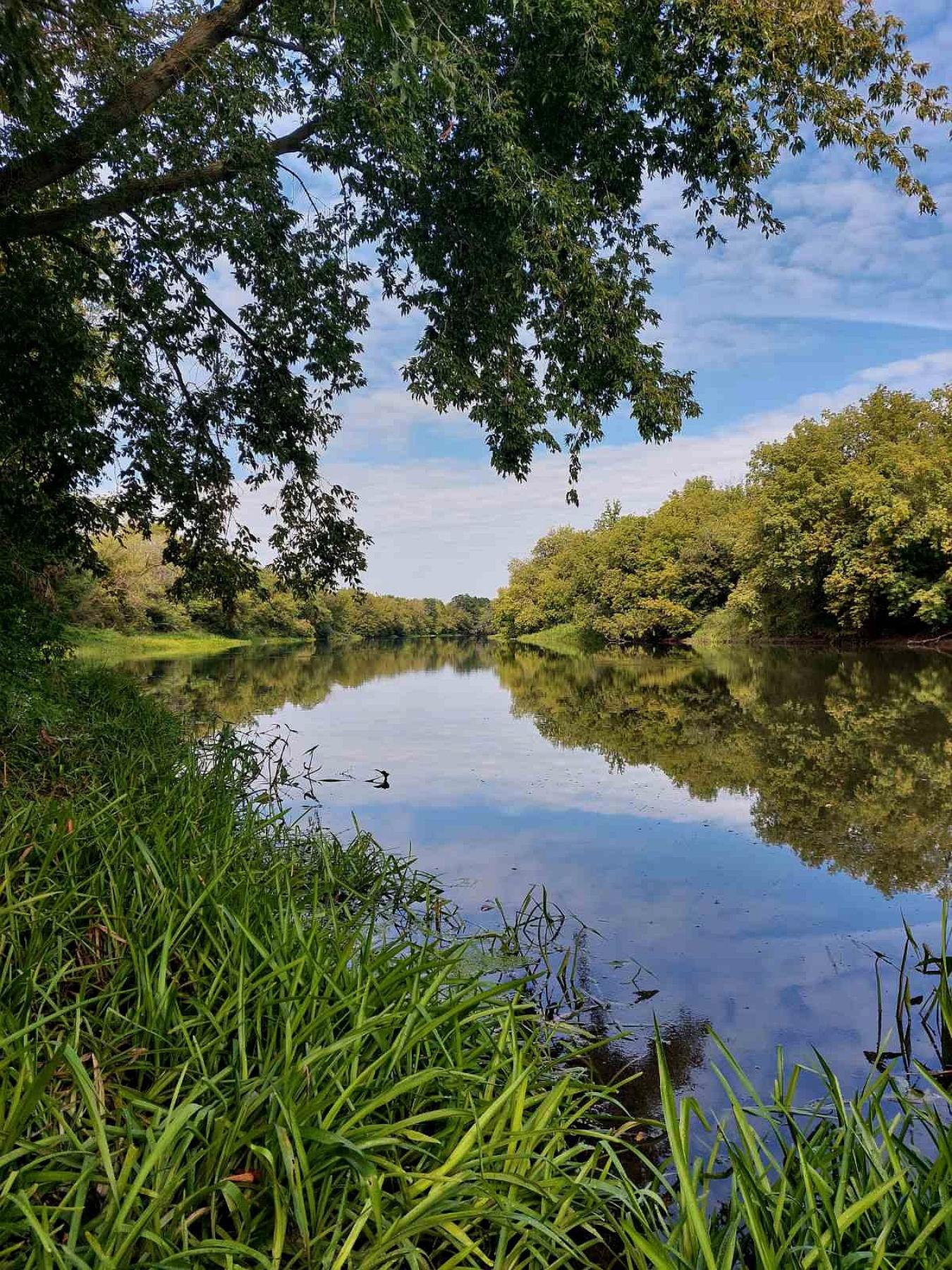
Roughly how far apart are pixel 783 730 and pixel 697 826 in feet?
20.0

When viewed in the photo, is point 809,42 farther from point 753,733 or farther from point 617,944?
point 753,733

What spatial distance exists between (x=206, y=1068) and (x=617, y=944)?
3.46 m

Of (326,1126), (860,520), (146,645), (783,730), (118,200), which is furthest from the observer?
(146,645)

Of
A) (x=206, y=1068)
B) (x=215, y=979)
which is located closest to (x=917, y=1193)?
(x=206, y=1068)

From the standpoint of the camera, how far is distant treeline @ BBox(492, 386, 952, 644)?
31.8 metres

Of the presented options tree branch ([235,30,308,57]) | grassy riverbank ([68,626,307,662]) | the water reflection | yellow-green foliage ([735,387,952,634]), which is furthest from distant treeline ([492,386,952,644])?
grassy riverbank ([68,626,307,662])

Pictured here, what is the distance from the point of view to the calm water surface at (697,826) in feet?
14.9

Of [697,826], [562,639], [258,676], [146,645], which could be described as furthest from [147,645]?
[697,826]

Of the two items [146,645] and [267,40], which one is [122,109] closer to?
[267,40]

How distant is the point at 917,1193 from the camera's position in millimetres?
2031

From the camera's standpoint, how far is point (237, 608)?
40.9 ft

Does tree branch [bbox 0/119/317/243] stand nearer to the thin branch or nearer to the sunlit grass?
the thin branch

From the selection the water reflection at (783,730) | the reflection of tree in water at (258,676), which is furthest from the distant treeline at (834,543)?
the reflection of tree in water at (258,676)

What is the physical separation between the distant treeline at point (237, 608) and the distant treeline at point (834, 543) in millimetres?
23638
